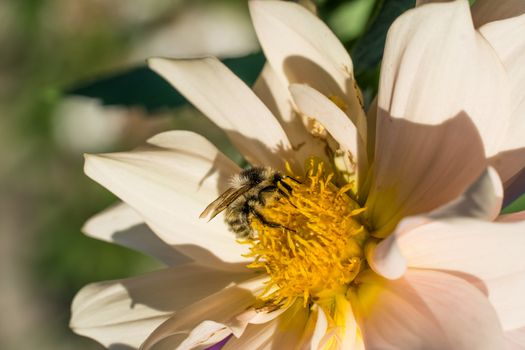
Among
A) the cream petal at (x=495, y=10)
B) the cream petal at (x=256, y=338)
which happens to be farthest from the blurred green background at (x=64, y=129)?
the cream petal at (x=495, y=10)

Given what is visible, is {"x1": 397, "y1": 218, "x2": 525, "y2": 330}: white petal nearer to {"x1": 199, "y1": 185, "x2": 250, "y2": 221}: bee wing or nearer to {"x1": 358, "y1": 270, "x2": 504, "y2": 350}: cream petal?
{"x1": 358, "y1": 270, "x2": 504, "y2": 350}: cream petal

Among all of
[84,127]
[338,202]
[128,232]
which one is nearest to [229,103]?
[338,202]

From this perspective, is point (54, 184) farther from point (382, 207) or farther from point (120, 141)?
point (382, 207)

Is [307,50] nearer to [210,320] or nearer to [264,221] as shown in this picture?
[264,221]

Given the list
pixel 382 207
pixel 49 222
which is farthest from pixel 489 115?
pixel 49 222

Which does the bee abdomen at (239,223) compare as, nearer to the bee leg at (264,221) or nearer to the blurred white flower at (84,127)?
the bee leg at (264,221)

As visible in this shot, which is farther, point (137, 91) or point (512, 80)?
point (137, 91)
